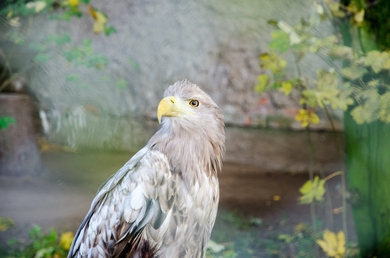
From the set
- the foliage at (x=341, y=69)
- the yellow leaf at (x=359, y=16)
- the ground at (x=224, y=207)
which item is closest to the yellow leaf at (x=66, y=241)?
the ground at (x=224, y=207)

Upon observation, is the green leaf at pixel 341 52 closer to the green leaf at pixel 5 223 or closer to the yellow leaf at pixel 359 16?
the yellow leaf at pixel 359 16

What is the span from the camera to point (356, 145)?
84.1 inches

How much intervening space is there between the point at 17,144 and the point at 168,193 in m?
1.69

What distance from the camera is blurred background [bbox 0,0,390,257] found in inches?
103

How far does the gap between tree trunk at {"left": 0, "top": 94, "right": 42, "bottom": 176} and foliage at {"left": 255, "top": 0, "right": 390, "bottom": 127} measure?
156 cm

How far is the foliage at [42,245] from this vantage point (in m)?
2.37

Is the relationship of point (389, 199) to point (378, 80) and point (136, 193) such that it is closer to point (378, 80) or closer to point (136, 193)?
point (378, 80)

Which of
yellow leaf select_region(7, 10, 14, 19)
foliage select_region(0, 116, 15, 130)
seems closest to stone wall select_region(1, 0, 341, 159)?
yellow leaf select_region(7, 10, 14, 19)

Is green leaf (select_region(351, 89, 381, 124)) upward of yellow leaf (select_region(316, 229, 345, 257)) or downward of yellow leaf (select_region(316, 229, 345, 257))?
upward

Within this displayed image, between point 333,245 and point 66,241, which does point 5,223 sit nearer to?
point 66,241

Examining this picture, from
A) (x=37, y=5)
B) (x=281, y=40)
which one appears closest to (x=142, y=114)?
(x=37, y=5)

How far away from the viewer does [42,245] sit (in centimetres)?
243

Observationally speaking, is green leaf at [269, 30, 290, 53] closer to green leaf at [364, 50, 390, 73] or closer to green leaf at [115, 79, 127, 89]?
green leaf at [364, 50, 390, 73]

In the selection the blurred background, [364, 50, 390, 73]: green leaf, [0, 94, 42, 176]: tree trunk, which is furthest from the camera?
[0, 94, 42, 176]: tree trunk
